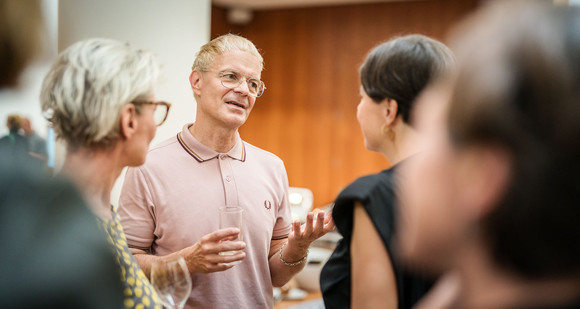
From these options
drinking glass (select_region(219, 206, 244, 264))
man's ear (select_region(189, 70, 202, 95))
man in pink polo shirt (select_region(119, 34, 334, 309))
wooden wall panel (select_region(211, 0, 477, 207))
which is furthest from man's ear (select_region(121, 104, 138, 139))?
wooden wall panel (select_region(211, 0, 477, 207))

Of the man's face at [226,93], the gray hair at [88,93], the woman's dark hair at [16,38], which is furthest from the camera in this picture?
the man's face at [226,93]

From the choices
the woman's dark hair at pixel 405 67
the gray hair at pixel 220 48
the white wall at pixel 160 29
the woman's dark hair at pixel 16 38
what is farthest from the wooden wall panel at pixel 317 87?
the woman's dark hair at pixel 16 38

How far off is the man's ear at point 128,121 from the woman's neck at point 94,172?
50 mm

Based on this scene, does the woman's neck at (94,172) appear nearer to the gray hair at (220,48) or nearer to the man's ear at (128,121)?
the man's ear at (128,121)

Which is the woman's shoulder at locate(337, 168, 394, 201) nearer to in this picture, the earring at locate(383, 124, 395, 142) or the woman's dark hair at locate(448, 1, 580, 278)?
the earring at locate(383, 124, 395, 142)

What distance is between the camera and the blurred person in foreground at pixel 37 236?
79 cm

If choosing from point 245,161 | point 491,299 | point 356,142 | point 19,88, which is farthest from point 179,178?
point 356,142

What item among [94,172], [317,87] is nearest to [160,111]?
[94,172]

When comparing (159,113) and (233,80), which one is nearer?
(159,113)

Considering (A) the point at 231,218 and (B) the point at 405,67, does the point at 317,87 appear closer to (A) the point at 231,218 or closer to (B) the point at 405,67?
(A) the point at 231,218

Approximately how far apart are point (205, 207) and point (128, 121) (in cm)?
61

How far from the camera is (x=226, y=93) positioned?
5.45 ft

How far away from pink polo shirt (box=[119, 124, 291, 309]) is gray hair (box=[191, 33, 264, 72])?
0.85 feet

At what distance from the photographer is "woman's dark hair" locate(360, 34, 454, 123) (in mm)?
1117
